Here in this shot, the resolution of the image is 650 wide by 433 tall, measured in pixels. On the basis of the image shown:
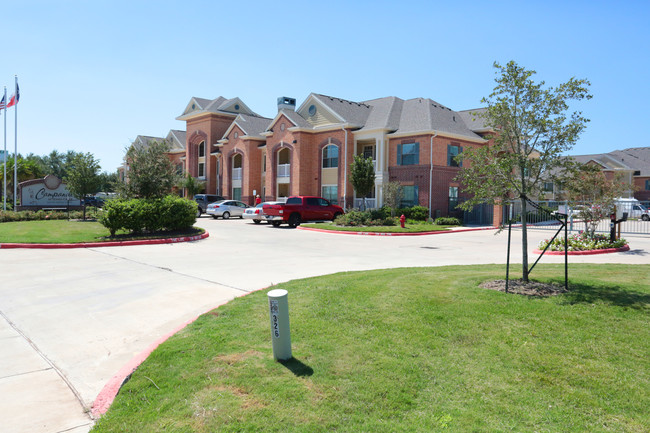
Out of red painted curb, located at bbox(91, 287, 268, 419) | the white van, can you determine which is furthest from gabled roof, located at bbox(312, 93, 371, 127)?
red painted curb, located at bbox(91, 287, 268, 419)

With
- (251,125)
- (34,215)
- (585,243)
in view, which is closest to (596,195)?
(585,243)

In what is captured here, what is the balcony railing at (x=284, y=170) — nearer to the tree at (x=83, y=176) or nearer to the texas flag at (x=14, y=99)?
the tree at (x=83, y=176)

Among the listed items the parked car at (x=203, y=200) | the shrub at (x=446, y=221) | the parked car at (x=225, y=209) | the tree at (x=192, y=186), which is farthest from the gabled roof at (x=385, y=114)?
the tree at (x=192, y=186)

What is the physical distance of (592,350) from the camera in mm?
4812

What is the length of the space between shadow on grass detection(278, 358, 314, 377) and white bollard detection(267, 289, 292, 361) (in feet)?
0.20

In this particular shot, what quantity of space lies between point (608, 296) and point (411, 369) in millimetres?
3961

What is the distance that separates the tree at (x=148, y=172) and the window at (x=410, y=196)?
16.8 meters

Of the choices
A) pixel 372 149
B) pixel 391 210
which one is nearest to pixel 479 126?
pixel 372 149

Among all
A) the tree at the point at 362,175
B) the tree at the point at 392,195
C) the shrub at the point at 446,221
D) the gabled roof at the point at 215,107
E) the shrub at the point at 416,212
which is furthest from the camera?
the gabled roof at the point at 215,107

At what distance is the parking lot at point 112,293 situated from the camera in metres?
4.51

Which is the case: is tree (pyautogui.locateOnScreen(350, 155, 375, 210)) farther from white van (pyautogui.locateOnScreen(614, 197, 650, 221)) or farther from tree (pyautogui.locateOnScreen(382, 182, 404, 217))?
white van (pyautogui.locateOnScreen(614, 197, 650, 221))

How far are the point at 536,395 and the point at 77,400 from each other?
4.29 metres

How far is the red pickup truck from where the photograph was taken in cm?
2609

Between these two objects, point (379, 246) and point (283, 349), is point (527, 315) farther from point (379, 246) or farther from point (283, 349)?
point (379, 246)
